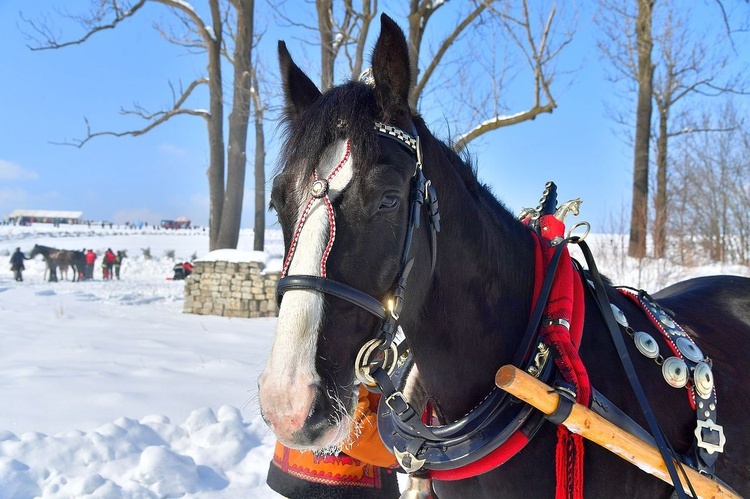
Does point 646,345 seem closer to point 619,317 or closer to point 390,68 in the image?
point 619,317

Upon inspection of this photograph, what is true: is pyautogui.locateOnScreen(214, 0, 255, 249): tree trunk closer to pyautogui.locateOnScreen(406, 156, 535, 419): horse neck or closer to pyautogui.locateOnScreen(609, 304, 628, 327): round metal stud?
pyautogui.locateOnScreen(406, 156, 535, 419): horse neck

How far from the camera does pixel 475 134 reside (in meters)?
10.7

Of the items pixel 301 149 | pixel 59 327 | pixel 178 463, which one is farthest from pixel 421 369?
pixel 59 327

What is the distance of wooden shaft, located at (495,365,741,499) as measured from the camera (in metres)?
1.37

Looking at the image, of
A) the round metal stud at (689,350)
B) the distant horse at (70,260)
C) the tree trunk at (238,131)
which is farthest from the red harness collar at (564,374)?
the distant horse at (70,260)

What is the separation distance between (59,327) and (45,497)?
19.8 ft

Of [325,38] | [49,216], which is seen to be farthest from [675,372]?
[49,216]

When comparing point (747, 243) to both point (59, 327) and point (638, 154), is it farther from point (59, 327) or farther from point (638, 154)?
point (59, 327)

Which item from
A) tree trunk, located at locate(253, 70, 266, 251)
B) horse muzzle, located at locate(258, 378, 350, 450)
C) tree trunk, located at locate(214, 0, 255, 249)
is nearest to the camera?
horse muzzle, located at locate(258, 378, 350, 450)

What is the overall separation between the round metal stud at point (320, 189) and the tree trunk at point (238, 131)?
1247 cm

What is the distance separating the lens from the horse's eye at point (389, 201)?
138 centimetres

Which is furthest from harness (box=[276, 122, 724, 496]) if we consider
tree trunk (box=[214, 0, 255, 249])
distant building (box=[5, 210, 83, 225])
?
distant building (box=[5, 210, 83, 225])

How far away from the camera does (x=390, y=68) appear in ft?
5.03

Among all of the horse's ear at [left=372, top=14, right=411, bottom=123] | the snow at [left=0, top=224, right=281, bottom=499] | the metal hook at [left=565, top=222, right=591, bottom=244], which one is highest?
the horse's ear at [left=372, top=14, right=411, bottom=123]
